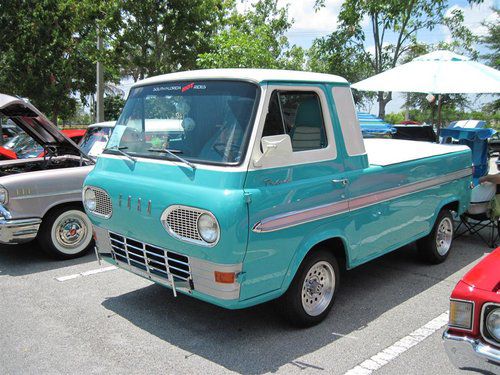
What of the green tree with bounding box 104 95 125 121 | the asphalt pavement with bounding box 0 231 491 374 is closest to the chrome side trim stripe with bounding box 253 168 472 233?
the asphalt pavement with bounding box 0 231 491 374

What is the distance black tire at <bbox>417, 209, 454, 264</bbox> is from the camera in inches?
225

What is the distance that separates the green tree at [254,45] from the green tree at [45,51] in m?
4.34

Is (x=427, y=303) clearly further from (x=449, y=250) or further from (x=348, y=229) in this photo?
(x=449, y=250)

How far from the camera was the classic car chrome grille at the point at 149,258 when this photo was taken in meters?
3.63

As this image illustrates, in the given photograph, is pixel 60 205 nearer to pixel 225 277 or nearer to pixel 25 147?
pixel 225 277

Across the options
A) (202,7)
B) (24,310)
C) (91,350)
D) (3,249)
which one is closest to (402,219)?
(91,350)

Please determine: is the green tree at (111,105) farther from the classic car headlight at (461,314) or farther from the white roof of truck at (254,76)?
the classic car headlight at (461,314)

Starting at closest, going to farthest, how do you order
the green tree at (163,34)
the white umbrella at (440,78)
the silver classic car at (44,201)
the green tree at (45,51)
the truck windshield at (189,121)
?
the truck windshield at (189,121) → the silver classic car at (44,201) → the white umbrella at (440,78) → the green tree at (163,34) → the green tree at (45,51)

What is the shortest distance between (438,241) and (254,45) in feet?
22.0

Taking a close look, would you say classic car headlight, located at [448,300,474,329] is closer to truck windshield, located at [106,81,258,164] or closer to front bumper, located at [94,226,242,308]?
front bumper, located at [94,226,242,308]

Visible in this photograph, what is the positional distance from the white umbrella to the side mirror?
4.75 m

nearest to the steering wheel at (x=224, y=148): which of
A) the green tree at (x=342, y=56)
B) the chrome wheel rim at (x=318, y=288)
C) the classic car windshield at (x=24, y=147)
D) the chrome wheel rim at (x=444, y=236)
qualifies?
the chrome wheel rim at (x=318, y=288)

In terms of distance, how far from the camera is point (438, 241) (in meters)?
5.87

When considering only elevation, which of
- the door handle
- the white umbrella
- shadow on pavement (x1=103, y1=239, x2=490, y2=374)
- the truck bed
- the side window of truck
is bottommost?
shadow on pavement (x1=103, y1=239, x2=490, y2=374)
